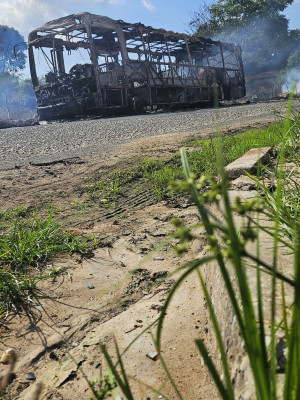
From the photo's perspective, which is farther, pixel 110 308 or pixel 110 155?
pixel 110 155

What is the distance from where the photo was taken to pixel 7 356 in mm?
1455

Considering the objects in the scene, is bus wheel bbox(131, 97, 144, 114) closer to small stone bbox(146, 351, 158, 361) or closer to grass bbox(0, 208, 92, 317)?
grass bbox(0, 208, 92, 317)

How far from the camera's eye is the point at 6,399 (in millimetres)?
1258

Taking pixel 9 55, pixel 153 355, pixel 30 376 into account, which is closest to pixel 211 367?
pixel 153 355

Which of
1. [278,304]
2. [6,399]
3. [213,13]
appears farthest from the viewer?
[213,13]

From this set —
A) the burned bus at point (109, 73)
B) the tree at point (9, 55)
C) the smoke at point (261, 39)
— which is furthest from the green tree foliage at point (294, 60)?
the tree at point (9, 55)

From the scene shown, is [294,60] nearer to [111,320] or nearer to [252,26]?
[252,26]

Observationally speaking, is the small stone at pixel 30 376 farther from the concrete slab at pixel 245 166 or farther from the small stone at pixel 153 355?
the concrete slab at pixel 245 166

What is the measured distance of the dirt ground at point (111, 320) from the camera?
1.31 metres

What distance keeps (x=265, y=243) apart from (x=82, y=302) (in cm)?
92

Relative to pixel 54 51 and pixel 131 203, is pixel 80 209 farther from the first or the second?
pixel 54 51

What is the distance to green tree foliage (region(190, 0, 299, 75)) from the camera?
34375mm

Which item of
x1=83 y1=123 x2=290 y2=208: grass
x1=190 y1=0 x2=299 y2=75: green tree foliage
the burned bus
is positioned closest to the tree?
x1=190 y1=0 x2=299 y2=75: green tree foliage

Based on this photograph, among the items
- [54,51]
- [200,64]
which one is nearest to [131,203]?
[54,51]
